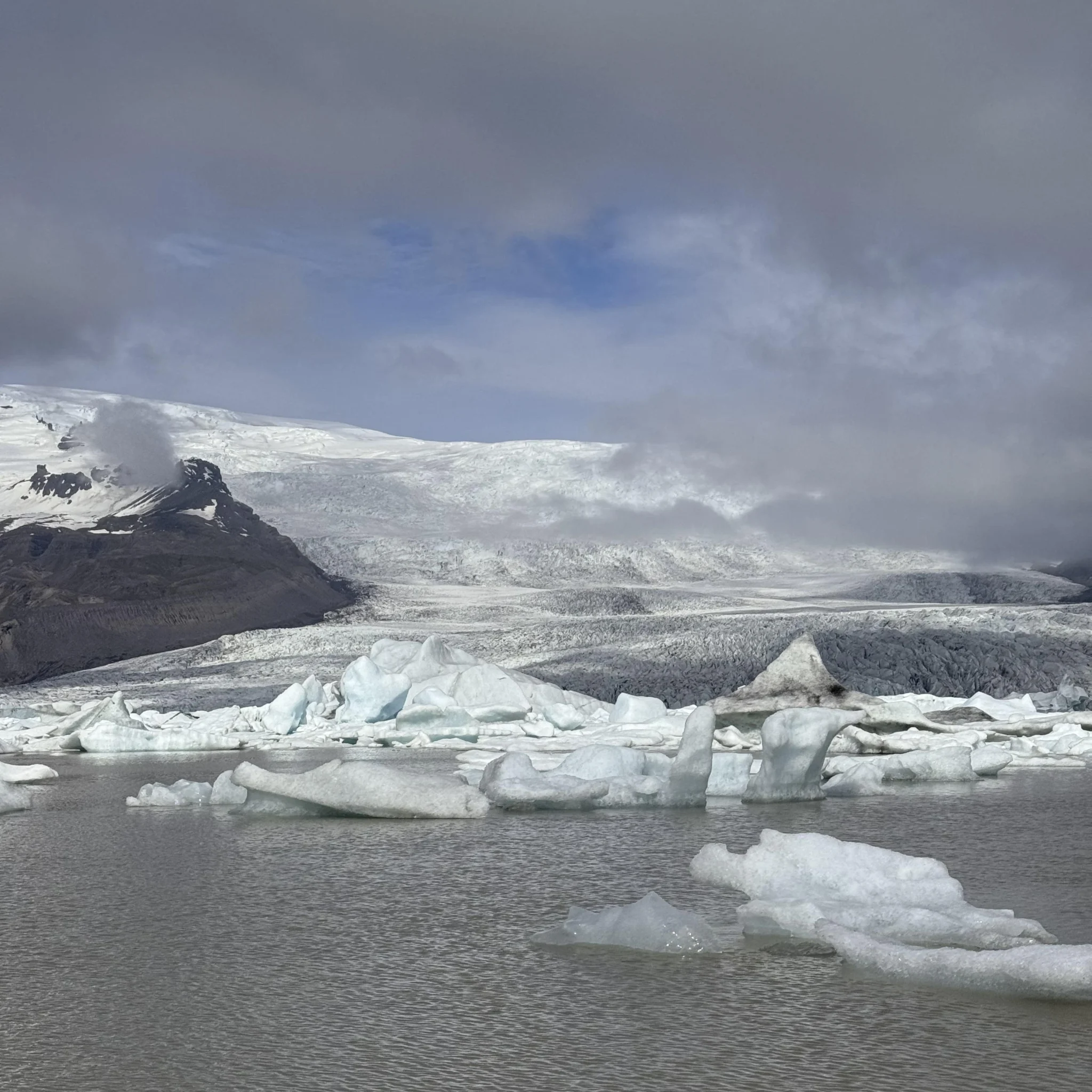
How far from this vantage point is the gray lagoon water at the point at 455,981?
12.7 feet

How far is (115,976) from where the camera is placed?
16.9 ft

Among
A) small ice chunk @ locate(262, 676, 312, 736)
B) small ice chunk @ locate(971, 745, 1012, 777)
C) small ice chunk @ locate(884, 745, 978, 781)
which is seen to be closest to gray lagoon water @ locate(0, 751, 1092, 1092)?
small ice chunk @ locate(884, 745, 978, 781)

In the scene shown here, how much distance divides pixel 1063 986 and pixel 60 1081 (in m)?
3.17

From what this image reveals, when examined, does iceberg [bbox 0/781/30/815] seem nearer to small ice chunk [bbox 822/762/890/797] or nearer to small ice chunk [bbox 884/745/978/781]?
small ice chunk [bbox 822/762/890/797]

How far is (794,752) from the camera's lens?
10578mm

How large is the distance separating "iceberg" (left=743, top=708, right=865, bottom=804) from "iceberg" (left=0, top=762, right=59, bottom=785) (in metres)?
7.68

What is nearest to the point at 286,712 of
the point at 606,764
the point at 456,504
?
the point at 606,764

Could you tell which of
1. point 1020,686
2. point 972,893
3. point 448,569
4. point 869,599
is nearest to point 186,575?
point 448,569

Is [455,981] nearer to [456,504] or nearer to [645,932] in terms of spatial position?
[645,932]

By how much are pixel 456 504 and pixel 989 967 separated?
62767mm

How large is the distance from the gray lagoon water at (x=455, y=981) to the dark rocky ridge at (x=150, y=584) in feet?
126

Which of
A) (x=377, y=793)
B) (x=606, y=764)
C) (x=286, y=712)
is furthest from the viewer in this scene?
(x=286, y=712)

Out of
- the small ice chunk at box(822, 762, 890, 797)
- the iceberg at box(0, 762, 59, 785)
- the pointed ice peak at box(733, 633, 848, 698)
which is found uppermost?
the pointed ice peak at box(733, 633, 848, 698)

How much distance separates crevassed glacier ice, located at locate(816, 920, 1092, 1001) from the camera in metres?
4.39
